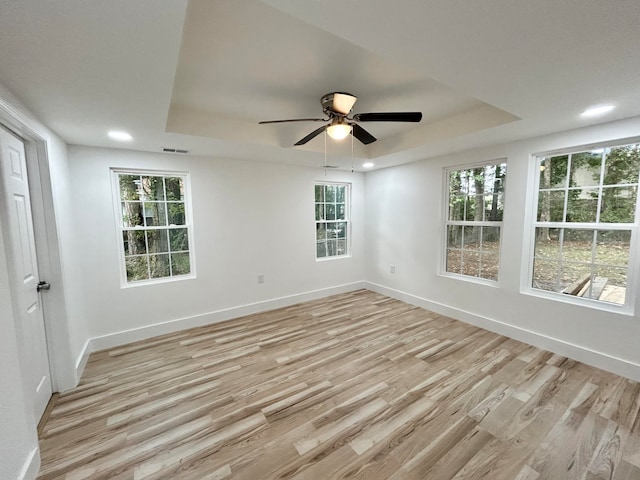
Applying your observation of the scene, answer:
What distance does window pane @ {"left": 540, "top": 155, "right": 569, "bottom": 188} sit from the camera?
2830 mm

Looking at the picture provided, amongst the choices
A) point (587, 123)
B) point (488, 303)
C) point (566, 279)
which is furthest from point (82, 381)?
point (587, 123)

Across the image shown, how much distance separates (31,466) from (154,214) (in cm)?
247

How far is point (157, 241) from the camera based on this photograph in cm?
345

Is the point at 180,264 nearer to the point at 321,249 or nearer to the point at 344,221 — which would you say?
the point at 321,249

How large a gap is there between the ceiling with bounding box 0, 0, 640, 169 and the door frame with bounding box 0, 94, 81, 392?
26 centimetres

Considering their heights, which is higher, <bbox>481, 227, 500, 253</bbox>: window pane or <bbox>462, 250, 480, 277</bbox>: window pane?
<bbox>481, 227, 500, 253</bbox>: window pane

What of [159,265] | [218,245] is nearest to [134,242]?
[159,265]

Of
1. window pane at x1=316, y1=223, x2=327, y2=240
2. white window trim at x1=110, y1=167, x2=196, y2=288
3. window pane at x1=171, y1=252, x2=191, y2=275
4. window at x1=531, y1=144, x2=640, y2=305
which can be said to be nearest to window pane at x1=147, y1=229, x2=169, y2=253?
window pane at x1=171, y1=252, x2=191, y2=275

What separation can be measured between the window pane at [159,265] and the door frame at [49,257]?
1087mm

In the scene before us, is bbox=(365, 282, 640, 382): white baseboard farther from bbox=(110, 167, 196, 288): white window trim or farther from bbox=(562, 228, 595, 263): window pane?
bbox=(110, 167, 196, 288): white window trim

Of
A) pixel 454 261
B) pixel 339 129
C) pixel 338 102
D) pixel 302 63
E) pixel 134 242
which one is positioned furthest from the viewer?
pixel 454 261

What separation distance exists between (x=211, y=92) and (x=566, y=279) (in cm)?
395

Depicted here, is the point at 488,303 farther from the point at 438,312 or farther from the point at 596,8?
the point at 596,8

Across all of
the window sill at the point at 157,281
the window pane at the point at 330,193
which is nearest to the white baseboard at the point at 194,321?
the window sill at the point at 157,281
